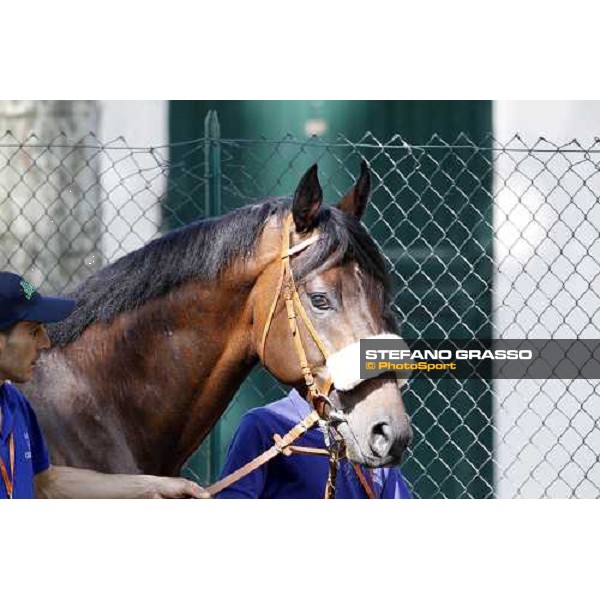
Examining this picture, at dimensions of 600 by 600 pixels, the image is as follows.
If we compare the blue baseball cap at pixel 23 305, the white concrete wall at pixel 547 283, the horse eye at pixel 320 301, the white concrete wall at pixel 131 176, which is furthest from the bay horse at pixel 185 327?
the white concrete wall at pixel 547 283

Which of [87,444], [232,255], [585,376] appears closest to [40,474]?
[87,444]

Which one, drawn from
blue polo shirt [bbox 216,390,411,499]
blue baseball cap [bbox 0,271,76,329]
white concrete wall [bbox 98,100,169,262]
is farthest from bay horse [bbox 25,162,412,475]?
white concrete wall [bbox 98,100,169,262]

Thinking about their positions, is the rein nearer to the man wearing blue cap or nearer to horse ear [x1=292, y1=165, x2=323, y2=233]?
horse ear [x1=292, y1=165, x2=323, y2=233]

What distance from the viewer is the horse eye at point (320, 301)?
2.99 m

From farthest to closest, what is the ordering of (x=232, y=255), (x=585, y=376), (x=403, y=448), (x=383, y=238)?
(x=383, y=238) < (x=585, y=376) < (x=232, y=255) < (x=403, y=448)

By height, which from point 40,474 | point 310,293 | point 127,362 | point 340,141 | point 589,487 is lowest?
point 589,487

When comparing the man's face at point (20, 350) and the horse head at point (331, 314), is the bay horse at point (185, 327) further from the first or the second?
the man's face at point (20, 350)

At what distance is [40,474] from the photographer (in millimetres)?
2990

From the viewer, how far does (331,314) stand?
297 cm

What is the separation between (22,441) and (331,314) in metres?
0.82

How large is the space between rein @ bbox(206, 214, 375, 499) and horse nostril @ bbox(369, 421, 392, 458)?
0.12 metres

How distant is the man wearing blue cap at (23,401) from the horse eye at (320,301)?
1.93ft

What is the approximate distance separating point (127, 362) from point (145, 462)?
10.8 inches

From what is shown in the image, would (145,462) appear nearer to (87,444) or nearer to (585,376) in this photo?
(87,444)
